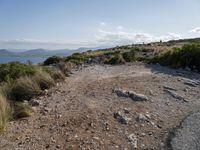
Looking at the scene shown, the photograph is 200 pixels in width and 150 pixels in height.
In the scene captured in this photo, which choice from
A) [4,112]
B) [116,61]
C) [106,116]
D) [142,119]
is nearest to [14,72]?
[4,112]

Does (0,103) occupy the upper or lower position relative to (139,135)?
upper

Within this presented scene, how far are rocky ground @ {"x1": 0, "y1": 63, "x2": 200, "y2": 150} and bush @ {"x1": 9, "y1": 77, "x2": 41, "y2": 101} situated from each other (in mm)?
504

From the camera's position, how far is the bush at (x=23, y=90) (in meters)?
10.7

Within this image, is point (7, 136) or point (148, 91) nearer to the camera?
point (7, 136)

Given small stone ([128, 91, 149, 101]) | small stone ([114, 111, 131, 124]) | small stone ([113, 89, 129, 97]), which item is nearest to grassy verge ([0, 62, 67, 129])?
small stone ([114, 111, 131, 124])

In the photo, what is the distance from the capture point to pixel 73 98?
33.9ft

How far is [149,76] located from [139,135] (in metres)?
6.46

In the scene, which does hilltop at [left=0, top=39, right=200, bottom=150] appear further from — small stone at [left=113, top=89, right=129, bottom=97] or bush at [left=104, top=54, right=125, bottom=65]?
bush at [left=104, top=54, right=125, bottom=65]

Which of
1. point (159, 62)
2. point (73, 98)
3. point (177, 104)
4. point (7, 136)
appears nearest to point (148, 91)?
point (177, 104)

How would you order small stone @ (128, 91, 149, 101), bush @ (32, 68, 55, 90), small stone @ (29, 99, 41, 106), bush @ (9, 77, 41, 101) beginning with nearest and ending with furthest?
small stone @ (29, 99, 41, 106) → small stone @ (128, 91, 149, 101) → bush @ (9, 77, 41, 101) → bush @ (32, 68, 55, 90)

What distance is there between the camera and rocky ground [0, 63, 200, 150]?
7266 millimetres

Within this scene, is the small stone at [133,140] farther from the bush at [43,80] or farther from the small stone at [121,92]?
the bush at [43,80]

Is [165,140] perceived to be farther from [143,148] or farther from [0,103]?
[0,103]

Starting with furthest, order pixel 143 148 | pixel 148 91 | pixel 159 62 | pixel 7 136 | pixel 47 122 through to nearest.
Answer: pixel 159 62 < pixel 148 91 < pixel 47 122 < pixel 7 136 < pixel 143 148
